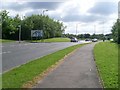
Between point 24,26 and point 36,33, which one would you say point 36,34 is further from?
point 24,26

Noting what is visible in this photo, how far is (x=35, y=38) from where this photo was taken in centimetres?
10200

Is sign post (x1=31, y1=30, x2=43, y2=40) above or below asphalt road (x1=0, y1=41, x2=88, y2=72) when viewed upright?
above

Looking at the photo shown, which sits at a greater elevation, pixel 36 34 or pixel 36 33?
pixel 36 33

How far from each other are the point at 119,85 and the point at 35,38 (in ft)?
300

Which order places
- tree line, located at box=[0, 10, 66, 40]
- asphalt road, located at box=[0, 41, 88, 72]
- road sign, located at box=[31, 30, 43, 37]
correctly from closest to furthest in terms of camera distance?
1. asphalt road, located at box=[0, 41, 88, 72]
2. tree line, located at box=[0, 10, 66, 40]
3. road sign, located at box=[31, 30, 43, 37]

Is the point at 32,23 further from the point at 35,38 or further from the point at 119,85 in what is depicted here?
the point at 119,85

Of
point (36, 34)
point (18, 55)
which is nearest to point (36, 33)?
point (36, 34)

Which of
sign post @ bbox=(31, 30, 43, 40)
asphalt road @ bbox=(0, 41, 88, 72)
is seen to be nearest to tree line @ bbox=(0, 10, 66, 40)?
sign post @ bbox=(31, 30, 43, 40)

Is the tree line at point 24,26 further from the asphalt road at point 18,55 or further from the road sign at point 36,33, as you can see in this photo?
the asphalt road at point 18,55

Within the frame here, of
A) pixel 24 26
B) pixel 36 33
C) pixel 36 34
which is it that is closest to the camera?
pixel 36 34

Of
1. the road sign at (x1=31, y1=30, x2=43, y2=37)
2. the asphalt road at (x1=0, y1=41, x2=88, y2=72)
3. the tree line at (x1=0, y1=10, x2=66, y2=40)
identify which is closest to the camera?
the asphalt road at (x1=0, y1=41, x2=88, y2=72)

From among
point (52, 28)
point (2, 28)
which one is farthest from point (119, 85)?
point (52, 28)

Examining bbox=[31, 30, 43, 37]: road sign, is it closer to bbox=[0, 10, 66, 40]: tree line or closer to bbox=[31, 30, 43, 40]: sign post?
bbox=[31, 30, 43, 40]: sign post

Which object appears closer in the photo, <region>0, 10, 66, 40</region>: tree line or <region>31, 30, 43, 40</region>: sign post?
<region>0, 10, 66, 40</region>: tree line
